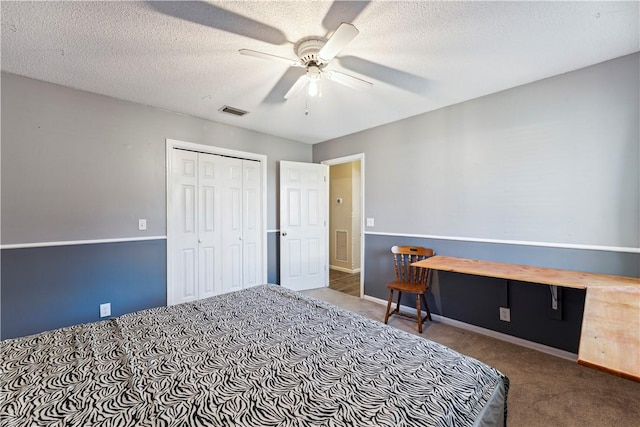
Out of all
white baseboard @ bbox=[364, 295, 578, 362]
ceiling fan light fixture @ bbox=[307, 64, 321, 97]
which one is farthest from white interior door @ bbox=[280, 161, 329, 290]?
ceiling fan light fixture @ bbox=[307, 64, 321, 97]

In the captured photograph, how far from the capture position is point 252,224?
3.85m

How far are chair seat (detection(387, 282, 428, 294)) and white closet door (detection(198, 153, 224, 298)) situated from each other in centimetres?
222

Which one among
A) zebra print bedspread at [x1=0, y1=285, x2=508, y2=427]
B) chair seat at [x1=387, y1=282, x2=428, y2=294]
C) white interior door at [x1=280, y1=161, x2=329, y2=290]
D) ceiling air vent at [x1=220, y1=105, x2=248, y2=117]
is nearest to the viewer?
zebra print bedspread at [x1=0, y1=285, x2=508, y2=427]

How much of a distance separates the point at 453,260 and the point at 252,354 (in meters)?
2.27

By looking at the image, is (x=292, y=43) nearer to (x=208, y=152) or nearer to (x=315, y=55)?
(x=315, y=55)

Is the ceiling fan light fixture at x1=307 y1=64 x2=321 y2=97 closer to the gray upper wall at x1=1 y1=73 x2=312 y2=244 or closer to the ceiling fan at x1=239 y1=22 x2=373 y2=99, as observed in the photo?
the ceiling fan at x1=239 y1=22 x2=373 y2=99

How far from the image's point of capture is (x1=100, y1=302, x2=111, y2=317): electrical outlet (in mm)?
2585

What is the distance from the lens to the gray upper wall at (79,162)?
223 centimetres

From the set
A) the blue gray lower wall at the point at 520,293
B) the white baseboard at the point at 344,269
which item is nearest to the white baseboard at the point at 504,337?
the blue gray lower wall at the point at 520,293

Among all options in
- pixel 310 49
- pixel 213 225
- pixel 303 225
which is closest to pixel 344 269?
pixel 303 225

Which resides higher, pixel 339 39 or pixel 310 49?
pixel 310 49

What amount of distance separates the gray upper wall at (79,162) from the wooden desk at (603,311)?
10.2 ft

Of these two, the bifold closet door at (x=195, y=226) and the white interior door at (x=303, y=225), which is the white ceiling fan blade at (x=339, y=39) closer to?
the bifold closet door at (x=195, y=226)

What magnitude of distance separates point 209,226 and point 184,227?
304mm
